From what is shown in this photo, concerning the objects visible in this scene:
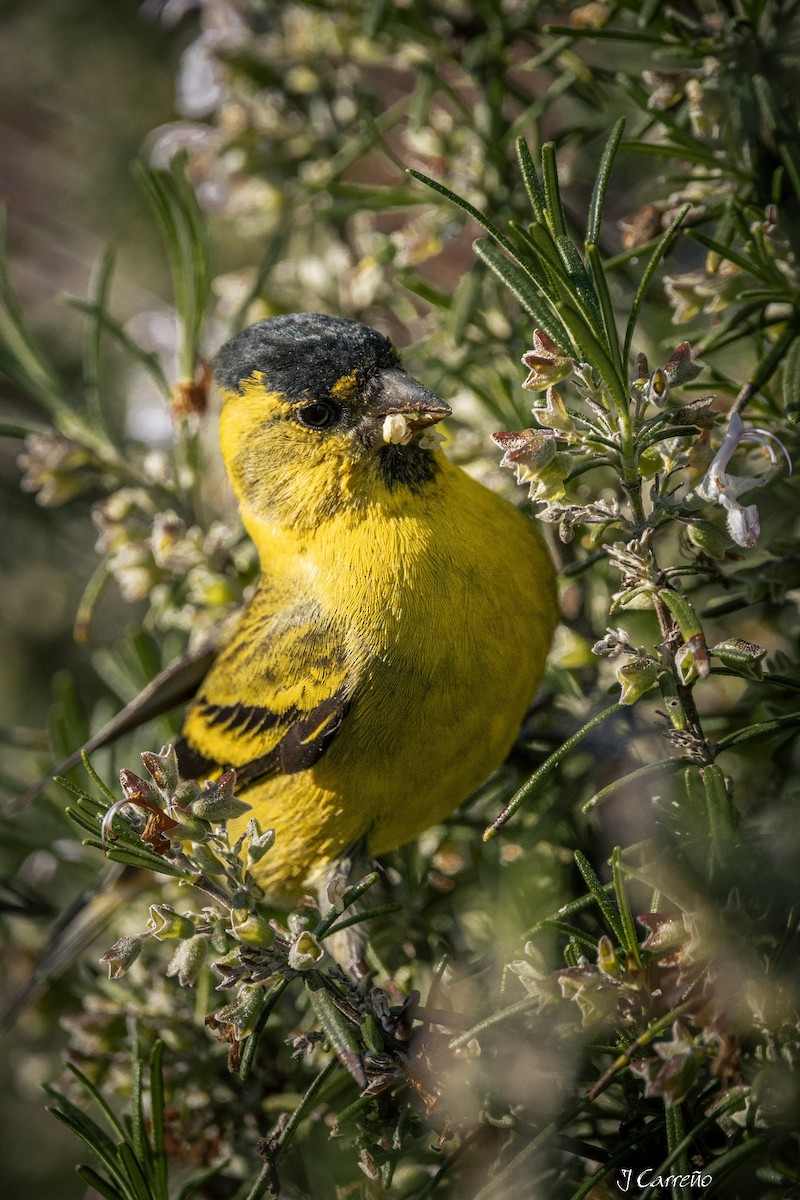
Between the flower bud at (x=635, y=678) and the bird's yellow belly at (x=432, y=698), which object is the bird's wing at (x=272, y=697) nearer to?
the bird's yellow belly at (x=432, y=698)

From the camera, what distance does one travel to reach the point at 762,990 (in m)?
1.47

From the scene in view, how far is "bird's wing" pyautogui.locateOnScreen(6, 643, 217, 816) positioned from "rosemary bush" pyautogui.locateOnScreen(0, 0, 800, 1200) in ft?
0.31

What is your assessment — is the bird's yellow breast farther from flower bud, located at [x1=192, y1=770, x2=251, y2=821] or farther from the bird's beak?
flower bud, located at [x1=192, y1=770, x2=251, y2=821]

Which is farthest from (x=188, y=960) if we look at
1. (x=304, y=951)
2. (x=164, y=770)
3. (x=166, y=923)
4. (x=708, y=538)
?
(x=708, y=538)

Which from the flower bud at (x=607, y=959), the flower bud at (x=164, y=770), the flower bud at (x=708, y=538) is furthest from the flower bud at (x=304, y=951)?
the flower bud at (x=708, y=538)

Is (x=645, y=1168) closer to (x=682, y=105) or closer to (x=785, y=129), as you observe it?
(x=785, y=129)

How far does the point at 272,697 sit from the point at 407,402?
77 centimetres

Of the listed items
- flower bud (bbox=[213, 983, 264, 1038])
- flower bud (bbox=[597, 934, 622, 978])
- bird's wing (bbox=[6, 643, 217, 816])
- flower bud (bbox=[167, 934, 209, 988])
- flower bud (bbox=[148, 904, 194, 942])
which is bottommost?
bird's wing (bbox=[6, 643, 217, 816])

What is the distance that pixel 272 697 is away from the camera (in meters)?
2.49

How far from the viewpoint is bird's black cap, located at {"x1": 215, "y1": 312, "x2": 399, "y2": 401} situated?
2.35 meters

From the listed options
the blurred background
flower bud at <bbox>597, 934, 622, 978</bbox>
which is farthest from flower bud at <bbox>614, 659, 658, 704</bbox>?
the blurred background

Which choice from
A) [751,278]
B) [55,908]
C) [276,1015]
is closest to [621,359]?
[751,278]

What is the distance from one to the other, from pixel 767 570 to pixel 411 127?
143 centimetres

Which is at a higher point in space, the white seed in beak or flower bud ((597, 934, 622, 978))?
the white seed in beak
